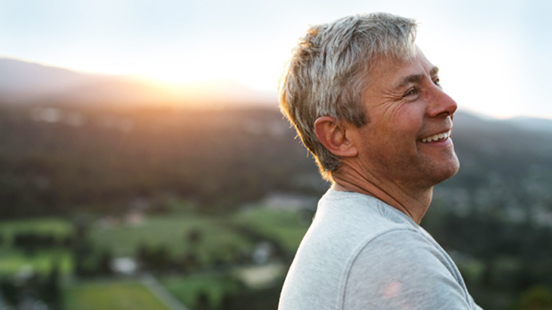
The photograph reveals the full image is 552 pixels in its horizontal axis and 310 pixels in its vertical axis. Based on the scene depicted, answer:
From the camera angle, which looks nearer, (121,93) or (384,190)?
(384,190)

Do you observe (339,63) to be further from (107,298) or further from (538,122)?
(107,298)

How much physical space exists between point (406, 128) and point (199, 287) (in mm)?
35180

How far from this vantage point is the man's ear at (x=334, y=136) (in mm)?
1245

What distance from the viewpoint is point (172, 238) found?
40.2m

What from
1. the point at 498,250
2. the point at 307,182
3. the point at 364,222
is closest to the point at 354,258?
the point at 364,222

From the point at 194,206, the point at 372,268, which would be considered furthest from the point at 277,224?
the point at 372,268

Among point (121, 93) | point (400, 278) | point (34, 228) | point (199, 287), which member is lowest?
point (199, 287)

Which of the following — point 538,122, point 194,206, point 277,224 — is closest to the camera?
point 538,122

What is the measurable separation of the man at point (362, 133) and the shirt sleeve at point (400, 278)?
0.14ft

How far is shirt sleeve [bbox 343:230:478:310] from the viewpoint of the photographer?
0.82m

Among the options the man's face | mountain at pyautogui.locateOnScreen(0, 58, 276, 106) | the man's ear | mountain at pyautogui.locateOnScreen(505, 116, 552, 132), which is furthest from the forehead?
mountain at pyautogui.locateOnScreen(0, 58, 276, 106)

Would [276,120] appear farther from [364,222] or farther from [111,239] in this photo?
[364,222]

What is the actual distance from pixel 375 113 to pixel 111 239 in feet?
142

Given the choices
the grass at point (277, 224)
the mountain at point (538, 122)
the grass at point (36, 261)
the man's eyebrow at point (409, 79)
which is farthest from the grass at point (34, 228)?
the man's eyebrow at point (409, 79)
